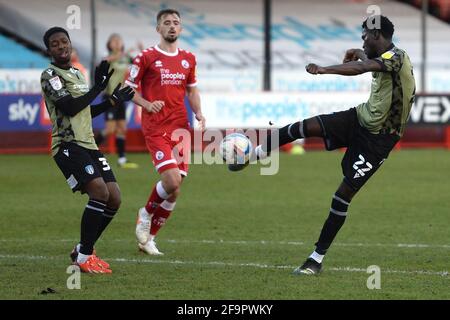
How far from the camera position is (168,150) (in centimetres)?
1088

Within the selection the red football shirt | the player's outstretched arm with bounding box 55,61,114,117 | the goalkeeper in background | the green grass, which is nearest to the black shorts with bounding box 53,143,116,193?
the player's outstretched arm with bounding box 55,61,114,117

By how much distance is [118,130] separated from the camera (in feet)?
69.0

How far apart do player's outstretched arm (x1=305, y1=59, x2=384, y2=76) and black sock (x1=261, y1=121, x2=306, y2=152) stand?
904mm

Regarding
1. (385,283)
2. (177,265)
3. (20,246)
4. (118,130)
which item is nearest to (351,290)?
(385,283)

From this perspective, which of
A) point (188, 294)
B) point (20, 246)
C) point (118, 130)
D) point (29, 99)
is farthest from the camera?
point (29, 99)

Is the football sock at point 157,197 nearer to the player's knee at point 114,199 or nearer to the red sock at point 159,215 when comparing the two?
the red sock at point 159,215

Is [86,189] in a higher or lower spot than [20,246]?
higher

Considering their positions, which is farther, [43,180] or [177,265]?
[43,180]

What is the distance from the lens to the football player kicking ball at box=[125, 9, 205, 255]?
10.9 m

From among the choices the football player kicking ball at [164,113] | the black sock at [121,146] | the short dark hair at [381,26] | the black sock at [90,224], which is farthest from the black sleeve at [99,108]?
the black sock at [121,146]

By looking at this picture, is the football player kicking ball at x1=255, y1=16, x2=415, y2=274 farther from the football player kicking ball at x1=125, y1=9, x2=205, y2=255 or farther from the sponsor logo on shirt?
the sponsor logo on shirt

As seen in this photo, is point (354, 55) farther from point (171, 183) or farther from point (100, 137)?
point (100, 137)

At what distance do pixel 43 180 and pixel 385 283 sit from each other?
413 inches

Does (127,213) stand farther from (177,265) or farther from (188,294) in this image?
(188,294)
